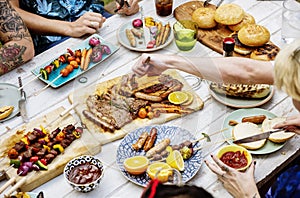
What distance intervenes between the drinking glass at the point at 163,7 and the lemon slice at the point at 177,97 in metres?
0.73

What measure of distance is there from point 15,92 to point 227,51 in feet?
3.51

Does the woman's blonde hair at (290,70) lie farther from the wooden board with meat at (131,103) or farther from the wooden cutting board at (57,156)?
the wooden cutting board at (57,156)

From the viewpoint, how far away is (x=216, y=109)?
2307 millimetres

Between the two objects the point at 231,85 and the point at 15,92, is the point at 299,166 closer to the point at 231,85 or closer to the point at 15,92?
the point at 231,85

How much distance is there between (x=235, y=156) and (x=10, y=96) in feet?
3.68

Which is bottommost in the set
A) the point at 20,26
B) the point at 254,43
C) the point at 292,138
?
A: the point at 292,138

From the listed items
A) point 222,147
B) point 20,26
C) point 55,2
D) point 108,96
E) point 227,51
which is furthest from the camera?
point 55,2

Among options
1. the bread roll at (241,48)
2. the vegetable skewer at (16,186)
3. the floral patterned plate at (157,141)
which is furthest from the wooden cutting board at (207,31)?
the vegetable skewer at (16,186)

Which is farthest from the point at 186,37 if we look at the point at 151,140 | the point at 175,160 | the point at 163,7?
the point at 175,160

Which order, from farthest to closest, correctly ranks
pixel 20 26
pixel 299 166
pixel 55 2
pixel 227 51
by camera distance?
pixel 55 2, pixel 20 26, pixel 227 51, pixel 299 166

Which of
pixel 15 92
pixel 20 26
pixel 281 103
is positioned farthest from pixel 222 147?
pixel 20 26

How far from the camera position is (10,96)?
2396 millimetres

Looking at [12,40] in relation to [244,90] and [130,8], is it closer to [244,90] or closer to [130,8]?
[130,8]

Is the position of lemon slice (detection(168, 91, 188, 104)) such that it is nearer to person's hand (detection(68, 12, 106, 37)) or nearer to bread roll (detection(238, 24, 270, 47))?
bread roll (detection(238, 24, 270, 47))
